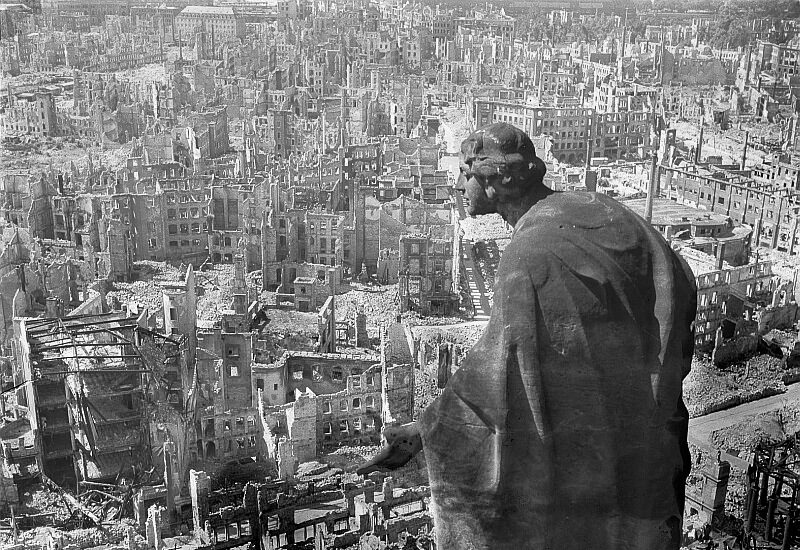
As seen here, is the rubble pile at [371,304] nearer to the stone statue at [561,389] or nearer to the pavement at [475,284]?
the pavement at [475,284]

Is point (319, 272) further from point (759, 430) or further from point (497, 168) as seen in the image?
point (497, 168)

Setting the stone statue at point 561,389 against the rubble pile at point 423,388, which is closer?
the stone statue at point 561,389

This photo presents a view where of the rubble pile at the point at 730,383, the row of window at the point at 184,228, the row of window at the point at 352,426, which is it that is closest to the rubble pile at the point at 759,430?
the rubble pile at the point at 730,383

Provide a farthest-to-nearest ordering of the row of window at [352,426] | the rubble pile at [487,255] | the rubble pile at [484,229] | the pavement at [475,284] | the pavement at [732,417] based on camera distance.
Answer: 1. the rubble pile at [484,229]
2. the rubble pile at [487,255]
3. the pavement at [475,284]
4. the pavement at [732,417]
5. the row of window at [352,426]

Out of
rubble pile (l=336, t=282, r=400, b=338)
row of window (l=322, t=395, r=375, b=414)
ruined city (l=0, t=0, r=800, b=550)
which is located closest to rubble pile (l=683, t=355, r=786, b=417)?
ruined city (l=0, t=0, r=800, b=550)

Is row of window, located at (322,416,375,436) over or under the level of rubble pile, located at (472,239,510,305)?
under

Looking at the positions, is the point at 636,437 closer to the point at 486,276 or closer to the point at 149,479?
the point at 149,479

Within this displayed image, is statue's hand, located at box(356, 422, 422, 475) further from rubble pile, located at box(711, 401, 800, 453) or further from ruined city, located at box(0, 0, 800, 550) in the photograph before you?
rubble pile, located at box(711, 401, 800, 453)
